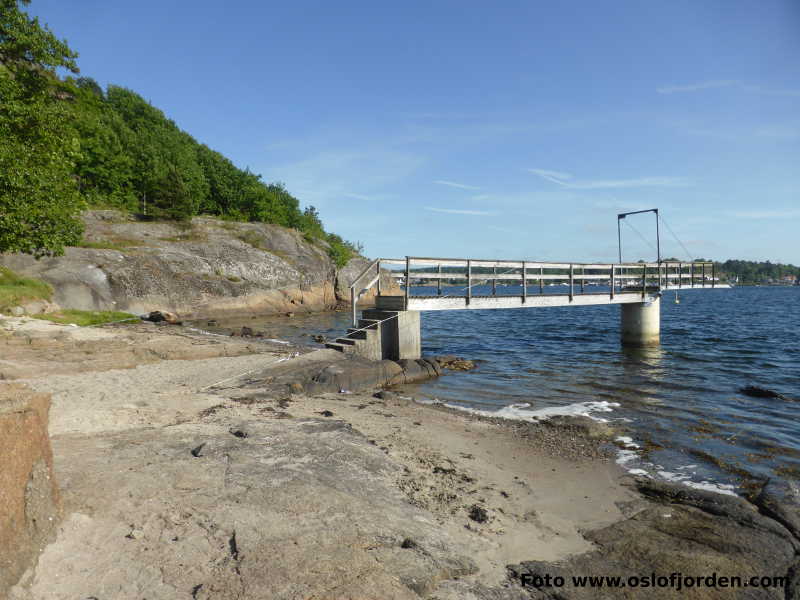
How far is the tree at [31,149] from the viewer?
43.7 ft

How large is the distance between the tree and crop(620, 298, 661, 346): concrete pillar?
80.5ft

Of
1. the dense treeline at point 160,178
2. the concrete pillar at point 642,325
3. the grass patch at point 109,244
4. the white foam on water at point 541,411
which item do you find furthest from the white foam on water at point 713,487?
the dense treeline at point 160,178

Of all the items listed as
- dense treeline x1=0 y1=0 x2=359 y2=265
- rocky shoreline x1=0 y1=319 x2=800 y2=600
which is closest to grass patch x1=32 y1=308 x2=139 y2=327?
dense treeline x1=0 y1=0 x2=359 y2=265

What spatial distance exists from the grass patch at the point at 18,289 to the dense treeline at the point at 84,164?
2.08m

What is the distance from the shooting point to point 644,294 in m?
23.2

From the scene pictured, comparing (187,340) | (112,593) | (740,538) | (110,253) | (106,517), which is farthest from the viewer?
(110,253)

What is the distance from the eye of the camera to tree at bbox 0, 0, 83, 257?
13.3 meters

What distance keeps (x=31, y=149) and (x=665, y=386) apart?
21069 mm

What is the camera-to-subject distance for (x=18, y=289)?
840 inches

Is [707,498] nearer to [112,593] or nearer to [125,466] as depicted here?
[112,593]

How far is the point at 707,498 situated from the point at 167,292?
3290 centimetres

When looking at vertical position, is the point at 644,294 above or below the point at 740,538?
above

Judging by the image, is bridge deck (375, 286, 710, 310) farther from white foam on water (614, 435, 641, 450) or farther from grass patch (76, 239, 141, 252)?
grass patch (76, 239, 141, 252)

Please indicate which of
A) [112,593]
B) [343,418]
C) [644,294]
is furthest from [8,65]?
[644,294]
